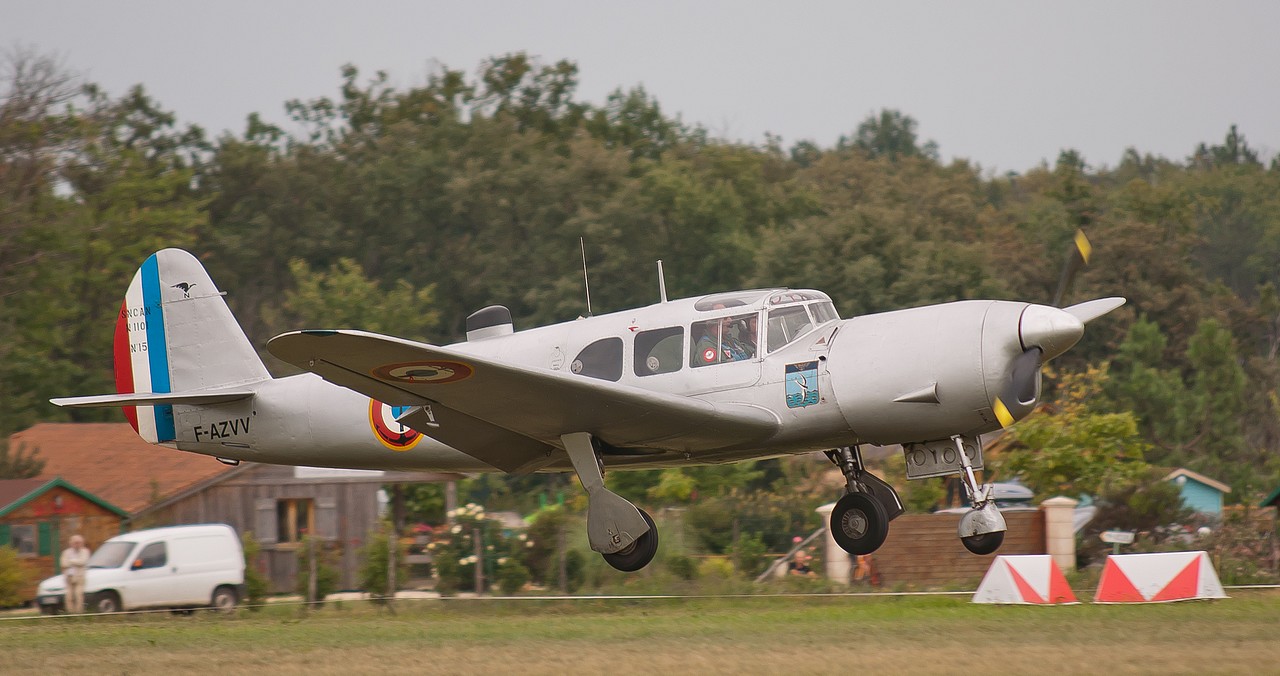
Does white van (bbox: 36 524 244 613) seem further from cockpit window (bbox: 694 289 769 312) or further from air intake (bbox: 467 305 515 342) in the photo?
cockpit window (bbox: 694 289 769 312)

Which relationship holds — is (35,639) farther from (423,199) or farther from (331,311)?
(423,199)

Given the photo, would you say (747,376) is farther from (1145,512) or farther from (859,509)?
(1145,512)

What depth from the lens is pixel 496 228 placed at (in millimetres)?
60375

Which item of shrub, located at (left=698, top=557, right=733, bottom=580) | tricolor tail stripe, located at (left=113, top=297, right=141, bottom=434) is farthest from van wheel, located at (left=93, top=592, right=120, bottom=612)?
shrub, located at (left=698, top=557, right=733, bottom=580)

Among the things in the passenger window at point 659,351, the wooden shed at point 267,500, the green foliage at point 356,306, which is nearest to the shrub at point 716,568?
the wooden shed at point 267,500

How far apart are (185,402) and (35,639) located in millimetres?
3875

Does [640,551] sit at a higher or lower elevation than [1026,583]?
higher

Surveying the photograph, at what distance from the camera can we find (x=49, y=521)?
25922 mm

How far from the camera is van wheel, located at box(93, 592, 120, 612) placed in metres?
21.9

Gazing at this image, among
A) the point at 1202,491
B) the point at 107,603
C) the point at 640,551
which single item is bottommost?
the point at 107,603

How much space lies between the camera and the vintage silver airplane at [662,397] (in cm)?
1236

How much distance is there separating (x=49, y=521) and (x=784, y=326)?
59.2 ft

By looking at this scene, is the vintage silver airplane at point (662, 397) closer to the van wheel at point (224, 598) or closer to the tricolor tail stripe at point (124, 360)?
the tricolor tail stripe at point (124, 360)

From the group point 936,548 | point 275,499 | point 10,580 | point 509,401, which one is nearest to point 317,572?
point 10,580
